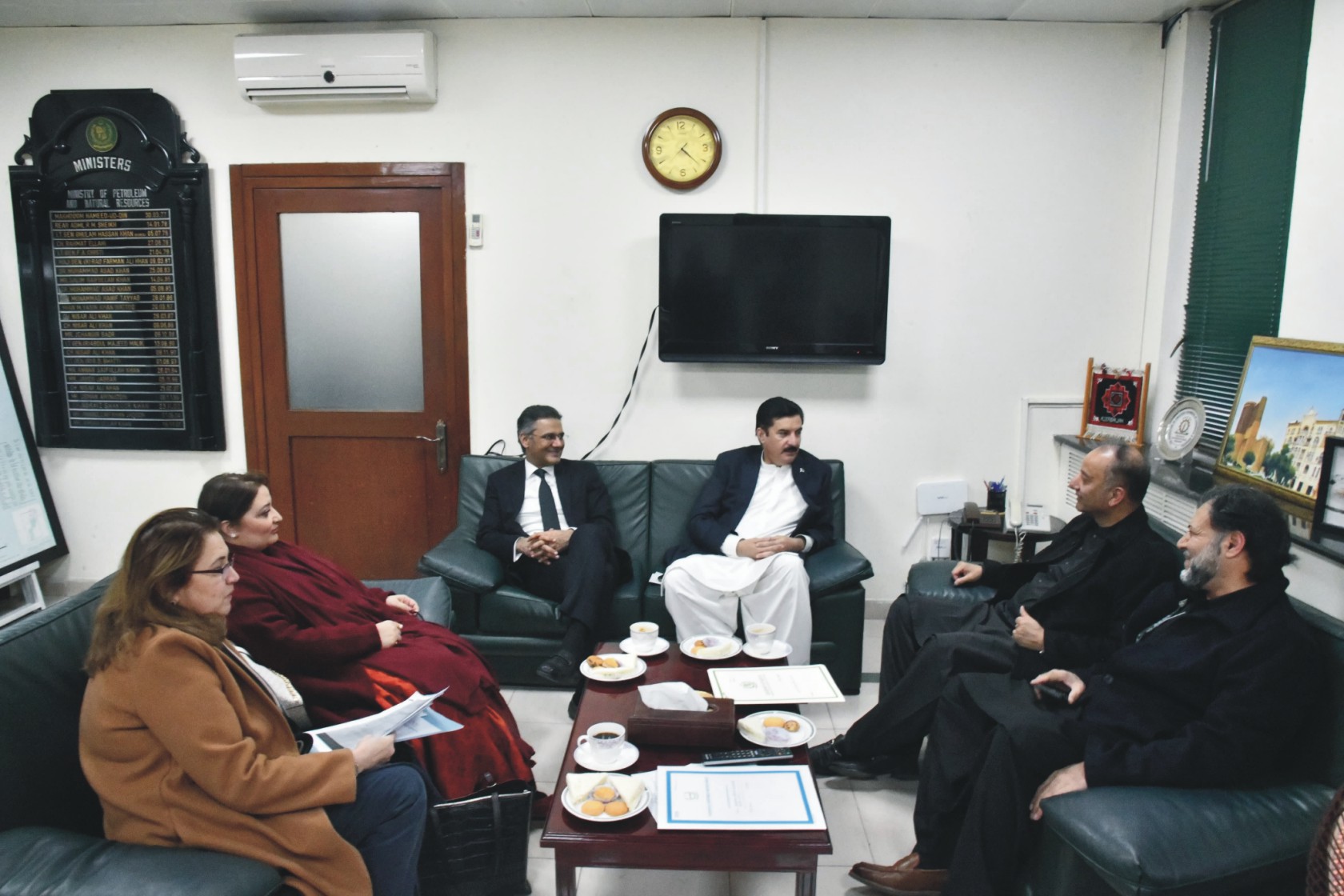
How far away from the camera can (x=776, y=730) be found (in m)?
2.21

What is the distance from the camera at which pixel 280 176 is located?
161 inches

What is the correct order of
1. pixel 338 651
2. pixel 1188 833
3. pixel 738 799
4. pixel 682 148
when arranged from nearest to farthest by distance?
pixel 1188 833
pixel 738 799
pixel 338 651
pixel 682 148

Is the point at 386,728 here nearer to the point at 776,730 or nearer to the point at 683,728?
the point at 683,728

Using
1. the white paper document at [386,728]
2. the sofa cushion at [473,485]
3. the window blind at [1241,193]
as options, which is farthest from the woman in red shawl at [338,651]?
the window blind at [1241,193]

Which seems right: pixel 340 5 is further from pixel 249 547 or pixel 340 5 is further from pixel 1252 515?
pixel 1252 515

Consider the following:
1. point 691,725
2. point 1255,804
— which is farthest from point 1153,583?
point 691,725

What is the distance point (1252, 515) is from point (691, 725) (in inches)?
53.1

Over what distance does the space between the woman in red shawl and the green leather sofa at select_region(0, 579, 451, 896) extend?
0.42 metres

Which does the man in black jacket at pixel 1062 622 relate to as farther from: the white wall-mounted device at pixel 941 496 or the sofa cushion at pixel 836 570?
the white wall-mounted device at pixel 941 496

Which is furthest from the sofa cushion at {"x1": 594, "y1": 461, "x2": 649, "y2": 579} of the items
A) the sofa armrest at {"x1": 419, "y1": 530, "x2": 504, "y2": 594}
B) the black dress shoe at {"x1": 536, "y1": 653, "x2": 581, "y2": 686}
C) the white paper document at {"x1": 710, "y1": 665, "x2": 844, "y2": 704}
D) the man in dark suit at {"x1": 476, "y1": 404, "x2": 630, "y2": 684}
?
the white paper document at {"x1": 710, "y1": 665, "x2": 844, "y2": 704}

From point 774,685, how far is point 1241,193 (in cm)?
267

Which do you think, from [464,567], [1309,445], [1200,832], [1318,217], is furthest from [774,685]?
[1318,217]

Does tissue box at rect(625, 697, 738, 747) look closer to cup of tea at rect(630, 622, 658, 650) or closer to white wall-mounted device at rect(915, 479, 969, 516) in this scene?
cup of tea at rect(630, 622, 658, 650)

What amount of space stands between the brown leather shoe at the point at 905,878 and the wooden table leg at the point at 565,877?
804mm
